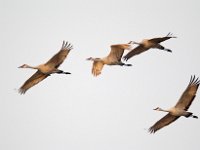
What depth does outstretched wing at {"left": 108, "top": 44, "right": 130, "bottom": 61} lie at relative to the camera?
26.9 metres

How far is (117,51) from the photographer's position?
89.4 feet

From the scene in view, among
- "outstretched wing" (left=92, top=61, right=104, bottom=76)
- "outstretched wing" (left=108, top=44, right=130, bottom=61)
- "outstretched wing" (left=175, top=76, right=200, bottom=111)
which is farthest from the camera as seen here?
"outstretched wing" (left=92, top=61, right=104, bottom=76)

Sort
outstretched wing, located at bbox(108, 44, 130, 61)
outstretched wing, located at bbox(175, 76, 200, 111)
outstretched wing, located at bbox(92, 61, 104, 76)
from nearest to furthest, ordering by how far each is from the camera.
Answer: outstretched wing, located at bbox(175, 76, 200, 111)
outstretched wing, located at bbox(108, 44, 130, 61)
outstretched wing, located at bbox(92, 61, 104, 76)

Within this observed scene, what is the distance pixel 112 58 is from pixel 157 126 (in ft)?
16.0

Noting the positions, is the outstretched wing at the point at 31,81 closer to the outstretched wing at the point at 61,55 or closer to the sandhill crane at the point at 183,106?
the outstretched wing at the point at 61,55

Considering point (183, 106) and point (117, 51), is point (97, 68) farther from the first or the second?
point (183, 106)

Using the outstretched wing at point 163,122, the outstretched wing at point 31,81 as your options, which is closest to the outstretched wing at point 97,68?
the outstretched wing at point 31,81

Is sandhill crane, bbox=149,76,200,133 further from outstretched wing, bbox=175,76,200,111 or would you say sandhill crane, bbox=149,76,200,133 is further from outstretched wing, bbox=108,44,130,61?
outstretched wing, bbox=108,44,130,61

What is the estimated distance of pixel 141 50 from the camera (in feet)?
96.4

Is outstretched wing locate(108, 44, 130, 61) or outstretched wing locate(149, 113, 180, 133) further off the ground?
outstretched wing locate(108, 44, 130, 61)

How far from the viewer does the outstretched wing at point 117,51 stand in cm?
2690

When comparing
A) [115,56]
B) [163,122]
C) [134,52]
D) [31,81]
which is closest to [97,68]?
[115,56]

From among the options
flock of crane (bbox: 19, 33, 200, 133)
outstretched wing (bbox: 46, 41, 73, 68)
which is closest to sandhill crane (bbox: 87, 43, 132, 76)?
flock of crane (bbox: 19, 33, 200, 133)

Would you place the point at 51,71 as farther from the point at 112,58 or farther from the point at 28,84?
the point at 112,58
